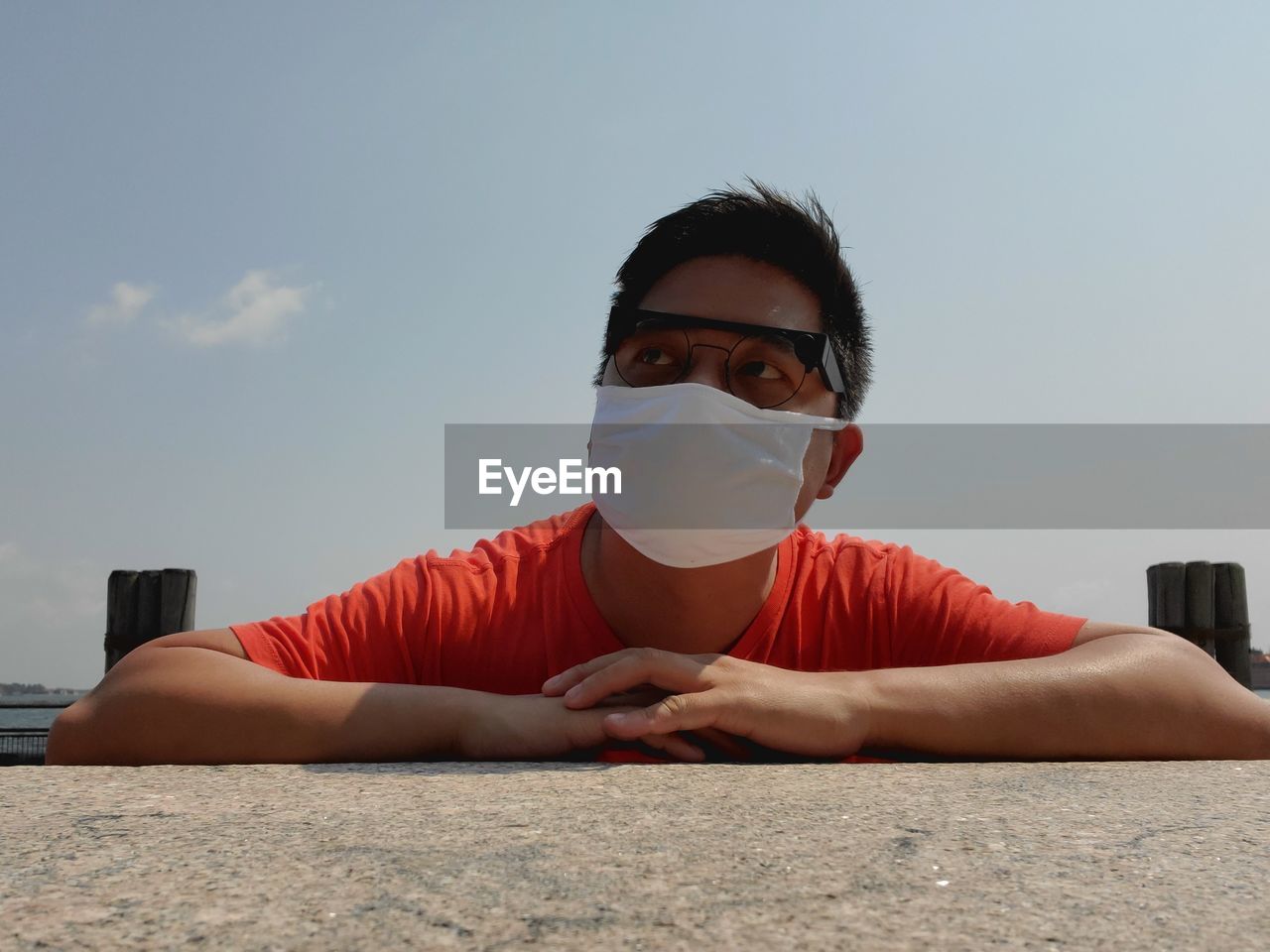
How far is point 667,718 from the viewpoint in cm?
211

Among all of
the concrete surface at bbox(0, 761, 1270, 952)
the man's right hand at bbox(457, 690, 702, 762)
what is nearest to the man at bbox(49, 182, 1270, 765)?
the man's right hand at bbox(457, 690, 702, 762)

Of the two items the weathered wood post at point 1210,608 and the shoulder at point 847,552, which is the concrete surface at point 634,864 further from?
the weathered wood post at point 1210,608

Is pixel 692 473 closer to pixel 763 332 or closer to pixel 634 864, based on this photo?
pixel 763 332

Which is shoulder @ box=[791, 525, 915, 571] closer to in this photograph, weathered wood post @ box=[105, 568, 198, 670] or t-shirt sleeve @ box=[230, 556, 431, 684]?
t-shirt sleeve @ box=[230, 556, 431, 684]

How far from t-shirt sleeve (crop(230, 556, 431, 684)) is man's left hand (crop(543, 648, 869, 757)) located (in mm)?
793

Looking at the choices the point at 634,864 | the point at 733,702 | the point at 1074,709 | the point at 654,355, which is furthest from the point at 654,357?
the point at 634,864

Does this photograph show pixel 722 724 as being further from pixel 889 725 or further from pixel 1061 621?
pixel 1061 621

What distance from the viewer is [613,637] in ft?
9.57

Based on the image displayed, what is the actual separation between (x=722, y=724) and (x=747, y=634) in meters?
0.81

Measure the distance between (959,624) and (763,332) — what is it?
38.4 inches

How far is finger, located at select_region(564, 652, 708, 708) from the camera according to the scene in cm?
219

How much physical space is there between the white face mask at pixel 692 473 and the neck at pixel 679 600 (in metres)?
0.09

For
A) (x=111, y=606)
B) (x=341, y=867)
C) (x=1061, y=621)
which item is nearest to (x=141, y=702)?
(x=341, y=867)

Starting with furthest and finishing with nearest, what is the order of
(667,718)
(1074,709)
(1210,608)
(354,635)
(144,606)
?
(1210,608)
(144,606)
(354,635)
(1074,709)
(667,718)
